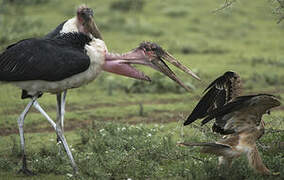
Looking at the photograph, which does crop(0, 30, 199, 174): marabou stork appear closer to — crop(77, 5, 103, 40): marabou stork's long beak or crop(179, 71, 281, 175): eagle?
crop(77, 5, 103, 40): marabou stork's long beak

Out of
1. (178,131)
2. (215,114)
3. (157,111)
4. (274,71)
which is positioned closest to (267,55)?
(274,71)

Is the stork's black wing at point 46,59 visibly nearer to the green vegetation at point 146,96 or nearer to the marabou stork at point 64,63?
the marabou stork at point 64,63

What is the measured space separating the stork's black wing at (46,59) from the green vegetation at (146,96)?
0.97 meters

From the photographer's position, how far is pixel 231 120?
5.32m

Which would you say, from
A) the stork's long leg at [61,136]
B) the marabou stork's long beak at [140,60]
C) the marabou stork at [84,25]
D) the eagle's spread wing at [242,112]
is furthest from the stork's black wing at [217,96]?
the marabou stork at [84,25]

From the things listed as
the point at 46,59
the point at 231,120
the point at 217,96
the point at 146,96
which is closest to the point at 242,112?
the point at 231,120

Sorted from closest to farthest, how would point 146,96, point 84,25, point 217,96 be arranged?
point 217,96 → point 84,25 → point 146,96

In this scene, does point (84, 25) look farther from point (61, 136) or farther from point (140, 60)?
point (61, 136)

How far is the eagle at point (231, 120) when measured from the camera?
5113 millimetres

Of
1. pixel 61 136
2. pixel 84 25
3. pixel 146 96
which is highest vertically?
pixel 84 25

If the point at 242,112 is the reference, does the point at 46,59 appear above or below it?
above

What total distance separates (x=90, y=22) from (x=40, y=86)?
91 cm

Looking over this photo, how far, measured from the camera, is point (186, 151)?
622 cm

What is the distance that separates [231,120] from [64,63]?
183 cm
